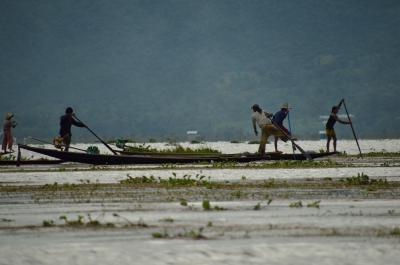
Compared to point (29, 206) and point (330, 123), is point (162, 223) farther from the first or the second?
point (330, 123)

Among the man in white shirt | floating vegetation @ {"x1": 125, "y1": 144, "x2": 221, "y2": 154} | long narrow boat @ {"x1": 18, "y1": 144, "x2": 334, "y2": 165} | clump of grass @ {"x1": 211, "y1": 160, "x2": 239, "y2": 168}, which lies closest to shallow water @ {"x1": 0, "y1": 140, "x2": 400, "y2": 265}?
clump of grass @ {"x1": 211, "y1": 160, "x2": 239, "y2": 168}

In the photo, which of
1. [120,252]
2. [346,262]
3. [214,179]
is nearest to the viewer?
[346,262]

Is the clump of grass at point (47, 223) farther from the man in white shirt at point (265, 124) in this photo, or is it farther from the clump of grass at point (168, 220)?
the man in white shirt at point (265, 124)

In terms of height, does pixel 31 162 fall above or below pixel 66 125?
below

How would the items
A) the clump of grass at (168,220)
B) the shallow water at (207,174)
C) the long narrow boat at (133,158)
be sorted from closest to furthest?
the clump of grass at (168,220)
the shallow water at (207,174)
the long narrow boat at (133,158)

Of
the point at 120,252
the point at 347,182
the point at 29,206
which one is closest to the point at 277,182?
the point at 347,182

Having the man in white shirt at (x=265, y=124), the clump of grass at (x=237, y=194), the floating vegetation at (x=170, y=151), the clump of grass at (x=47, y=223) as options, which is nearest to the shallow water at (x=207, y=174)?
the clump of grass at (x=237, y=194)

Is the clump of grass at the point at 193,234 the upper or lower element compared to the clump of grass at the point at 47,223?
lower

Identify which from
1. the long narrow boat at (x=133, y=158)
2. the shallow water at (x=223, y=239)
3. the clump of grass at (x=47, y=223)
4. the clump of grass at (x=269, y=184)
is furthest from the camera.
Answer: the long narrow boat at (x=133, y=158)

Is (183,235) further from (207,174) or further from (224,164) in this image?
(224,164)

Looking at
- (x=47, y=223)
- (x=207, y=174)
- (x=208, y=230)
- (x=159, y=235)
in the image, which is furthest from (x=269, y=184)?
(x=159, y=235)

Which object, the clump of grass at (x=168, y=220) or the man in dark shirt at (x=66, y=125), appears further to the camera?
the man in dark shirt at (x=66, y=125)

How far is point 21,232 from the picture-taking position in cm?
998

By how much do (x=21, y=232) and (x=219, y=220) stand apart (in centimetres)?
224
